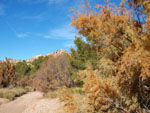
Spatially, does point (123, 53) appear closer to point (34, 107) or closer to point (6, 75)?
point (34, 107)

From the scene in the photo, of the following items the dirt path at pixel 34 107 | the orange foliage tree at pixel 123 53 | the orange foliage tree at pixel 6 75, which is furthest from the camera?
the orange foliage tree at pixel 6 75

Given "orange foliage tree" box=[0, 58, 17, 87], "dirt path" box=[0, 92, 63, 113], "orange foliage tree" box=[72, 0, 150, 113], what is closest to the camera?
"orange foliage tree" box=[72, 0, 150, 113]

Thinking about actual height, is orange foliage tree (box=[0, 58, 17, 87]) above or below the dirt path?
above

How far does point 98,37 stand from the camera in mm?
4855

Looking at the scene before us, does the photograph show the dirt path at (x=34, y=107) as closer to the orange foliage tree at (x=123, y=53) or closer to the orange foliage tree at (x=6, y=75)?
the orange foliage tree at (x=123, y=53)

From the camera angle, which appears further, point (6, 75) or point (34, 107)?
point (6, 75)

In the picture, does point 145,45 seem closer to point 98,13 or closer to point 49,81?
point 98,13

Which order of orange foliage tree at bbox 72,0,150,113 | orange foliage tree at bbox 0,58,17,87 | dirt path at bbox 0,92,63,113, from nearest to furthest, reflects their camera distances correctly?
orange foliage tree at bbox 72,0,150,113, dirt path at bbox 0,92,63,113, orange foliage tree at bbox 0,58,17,87

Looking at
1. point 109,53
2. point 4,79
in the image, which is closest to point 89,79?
point 109,53

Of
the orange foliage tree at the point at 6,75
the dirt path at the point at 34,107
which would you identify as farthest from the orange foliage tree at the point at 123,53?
the orange foliage tree at the point at 6,75

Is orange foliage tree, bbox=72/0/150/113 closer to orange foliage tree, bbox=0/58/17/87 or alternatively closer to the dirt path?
the dirt path

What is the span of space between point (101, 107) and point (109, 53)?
182cm

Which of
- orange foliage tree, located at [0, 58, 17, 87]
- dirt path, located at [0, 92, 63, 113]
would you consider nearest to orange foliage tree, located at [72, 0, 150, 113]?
dirt path, located at [0, 92, 63, 113]

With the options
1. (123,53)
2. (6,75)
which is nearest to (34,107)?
(123,53)
